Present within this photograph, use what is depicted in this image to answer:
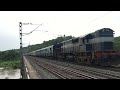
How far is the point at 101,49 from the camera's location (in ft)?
84.5
